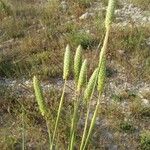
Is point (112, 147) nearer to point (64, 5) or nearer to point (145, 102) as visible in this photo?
point (145, 102)

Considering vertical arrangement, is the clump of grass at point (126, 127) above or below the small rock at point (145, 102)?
below

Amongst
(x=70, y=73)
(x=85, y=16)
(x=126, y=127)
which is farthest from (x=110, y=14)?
(x=85, y=16)

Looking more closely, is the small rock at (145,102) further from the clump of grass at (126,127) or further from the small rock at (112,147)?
the small rock at (112,147)

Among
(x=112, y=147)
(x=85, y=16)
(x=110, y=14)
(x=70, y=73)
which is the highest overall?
(x=110, y=14)

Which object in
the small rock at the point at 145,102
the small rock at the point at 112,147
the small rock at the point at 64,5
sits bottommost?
the small rock at the point at 112,147

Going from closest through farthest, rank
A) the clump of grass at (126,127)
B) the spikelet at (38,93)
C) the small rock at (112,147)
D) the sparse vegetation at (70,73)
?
the spikelet at (38,93)
the small rock at (112,147)
the sparse vegetation at (70,73)
the clump of grass at (126,127)

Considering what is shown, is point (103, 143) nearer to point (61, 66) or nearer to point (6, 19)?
point (61, 66)

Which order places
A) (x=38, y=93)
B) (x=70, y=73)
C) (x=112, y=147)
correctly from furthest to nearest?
(x=70, y=73), (x=112, y=147), (x=38, y=93)

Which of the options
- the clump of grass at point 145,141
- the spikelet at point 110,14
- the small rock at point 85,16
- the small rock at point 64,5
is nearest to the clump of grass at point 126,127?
the clump of grass at point 145,141

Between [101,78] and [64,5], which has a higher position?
[101,78]

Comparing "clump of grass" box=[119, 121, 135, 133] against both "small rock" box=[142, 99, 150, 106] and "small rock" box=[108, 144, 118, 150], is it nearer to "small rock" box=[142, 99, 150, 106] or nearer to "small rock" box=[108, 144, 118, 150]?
"small rock" box=[108, 144, 118, 150]

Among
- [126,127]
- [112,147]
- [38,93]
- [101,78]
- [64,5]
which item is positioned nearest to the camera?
[101,78]

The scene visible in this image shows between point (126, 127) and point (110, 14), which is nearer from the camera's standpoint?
point (110, 14)
